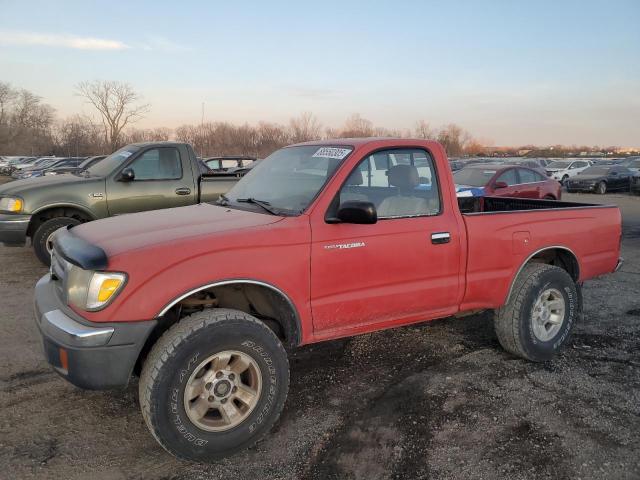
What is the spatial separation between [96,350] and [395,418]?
196 cm

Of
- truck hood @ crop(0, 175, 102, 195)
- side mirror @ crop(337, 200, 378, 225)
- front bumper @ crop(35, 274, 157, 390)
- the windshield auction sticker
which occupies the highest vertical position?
the windshield auction sticker

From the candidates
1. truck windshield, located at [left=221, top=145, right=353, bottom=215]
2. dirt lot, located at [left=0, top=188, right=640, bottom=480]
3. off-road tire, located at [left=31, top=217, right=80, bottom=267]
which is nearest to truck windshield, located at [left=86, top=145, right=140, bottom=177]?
off-road tire, located at [left=31, top=217, right=80, bottom=267]

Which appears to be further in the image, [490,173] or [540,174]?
[540,174]

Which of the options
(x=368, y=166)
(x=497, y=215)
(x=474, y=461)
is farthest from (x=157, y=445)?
(x=497, y=215)

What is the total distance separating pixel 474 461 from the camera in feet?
9.71

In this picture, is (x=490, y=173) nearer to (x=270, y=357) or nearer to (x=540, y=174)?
(x=540, y=174)

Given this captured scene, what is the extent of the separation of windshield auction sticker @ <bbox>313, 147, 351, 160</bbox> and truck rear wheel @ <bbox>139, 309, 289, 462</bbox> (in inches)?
54.3

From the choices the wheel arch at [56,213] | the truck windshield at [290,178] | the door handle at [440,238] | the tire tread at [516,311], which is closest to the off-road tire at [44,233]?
the wheel arch at [56,213]

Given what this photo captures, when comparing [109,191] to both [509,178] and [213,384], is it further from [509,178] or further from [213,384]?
[509,178]

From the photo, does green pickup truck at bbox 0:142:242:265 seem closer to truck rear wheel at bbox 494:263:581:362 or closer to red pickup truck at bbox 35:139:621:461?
red pickup truck at bbox 35:139:621:461

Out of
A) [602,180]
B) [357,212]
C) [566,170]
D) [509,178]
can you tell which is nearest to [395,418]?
[357,212]

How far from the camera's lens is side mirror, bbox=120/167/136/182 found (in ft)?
25.3

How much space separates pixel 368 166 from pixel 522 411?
2.04 m

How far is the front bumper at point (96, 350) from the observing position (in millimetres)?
2717
